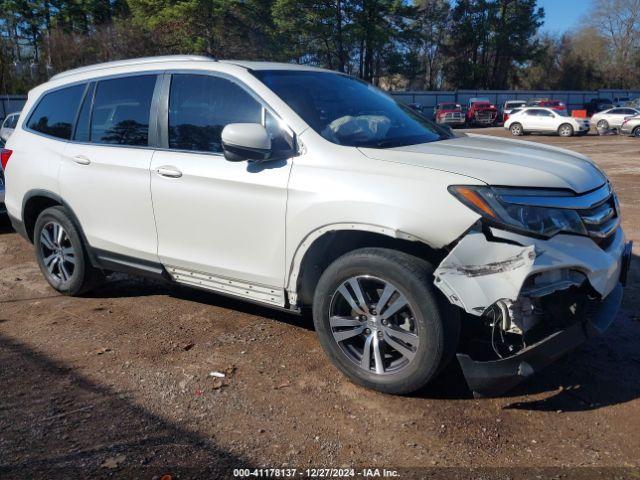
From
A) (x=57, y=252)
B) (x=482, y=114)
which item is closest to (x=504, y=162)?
(x=57, y=252)

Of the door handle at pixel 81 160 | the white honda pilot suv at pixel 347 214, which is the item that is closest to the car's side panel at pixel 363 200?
the white honda pilot suv at pixel 347 214

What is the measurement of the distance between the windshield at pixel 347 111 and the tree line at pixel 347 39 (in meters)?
36.0

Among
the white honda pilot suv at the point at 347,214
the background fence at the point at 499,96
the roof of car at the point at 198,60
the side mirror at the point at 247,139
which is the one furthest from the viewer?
the background fence at the point at 499,96

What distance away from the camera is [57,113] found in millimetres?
5094

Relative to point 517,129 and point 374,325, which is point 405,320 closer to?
point 374,325

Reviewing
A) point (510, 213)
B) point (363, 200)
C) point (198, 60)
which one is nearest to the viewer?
point (510, 213)

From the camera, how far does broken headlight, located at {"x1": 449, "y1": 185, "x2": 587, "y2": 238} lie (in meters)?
2.86

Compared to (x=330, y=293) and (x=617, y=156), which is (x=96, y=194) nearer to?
(x=330, y=293)

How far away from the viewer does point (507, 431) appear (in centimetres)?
299

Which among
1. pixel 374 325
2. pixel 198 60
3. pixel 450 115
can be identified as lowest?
pixel 374 325

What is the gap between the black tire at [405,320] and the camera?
304cm

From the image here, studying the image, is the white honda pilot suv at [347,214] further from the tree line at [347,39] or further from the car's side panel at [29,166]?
the tree line at [347,39]

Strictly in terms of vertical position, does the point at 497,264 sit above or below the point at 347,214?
below

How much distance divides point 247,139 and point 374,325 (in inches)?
50.6
